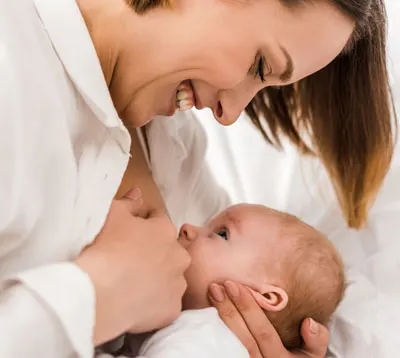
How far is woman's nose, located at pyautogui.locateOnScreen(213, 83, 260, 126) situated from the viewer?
3.45ft

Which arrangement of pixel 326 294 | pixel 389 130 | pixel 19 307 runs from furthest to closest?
pixel 389 130
pixel 326 294
pixel 19 307

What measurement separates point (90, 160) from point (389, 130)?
615 millimetres

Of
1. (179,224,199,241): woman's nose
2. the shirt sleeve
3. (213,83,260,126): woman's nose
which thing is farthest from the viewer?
(179,224,199,241): woman's nose

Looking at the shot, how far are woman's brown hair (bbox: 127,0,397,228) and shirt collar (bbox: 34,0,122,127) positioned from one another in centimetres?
46

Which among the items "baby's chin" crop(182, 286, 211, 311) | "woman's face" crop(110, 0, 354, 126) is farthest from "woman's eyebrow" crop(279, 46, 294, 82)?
"baby's chin" crop(182, 286, 211, 311)

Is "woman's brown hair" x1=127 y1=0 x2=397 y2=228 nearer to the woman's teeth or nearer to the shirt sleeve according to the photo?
the woman's teeth

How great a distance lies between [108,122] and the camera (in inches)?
37.8

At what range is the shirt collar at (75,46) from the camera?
35.8 inches

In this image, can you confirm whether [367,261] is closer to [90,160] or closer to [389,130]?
[389,130]

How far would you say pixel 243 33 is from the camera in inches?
37.6

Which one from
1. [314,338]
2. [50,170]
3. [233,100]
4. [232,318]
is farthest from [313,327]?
[50,170]

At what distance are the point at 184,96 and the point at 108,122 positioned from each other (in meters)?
0.17

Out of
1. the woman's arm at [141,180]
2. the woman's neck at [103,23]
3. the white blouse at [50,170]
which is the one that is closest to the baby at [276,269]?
the woman's arm at [141,180]

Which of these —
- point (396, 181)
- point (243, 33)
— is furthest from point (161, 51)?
point (396, 181)
